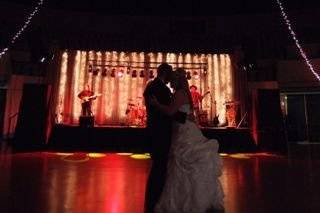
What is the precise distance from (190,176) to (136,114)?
7532 millimetres

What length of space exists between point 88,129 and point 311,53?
335 inches

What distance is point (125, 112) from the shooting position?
10.6 meters

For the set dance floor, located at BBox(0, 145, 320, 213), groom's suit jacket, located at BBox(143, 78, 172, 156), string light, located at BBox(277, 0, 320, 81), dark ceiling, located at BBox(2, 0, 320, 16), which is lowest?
dance floor, located at BBox(0, 145, 320, 213)

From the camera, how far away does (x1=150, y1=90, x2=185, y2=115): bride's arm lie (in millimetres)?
2654

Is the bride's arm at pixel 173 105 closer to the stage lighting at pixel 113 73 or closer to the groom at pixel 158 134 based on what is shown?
the groom at pixel 158 134

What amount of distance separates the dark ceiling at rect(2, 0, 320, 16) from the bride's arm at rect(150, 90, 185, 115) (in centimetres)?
926

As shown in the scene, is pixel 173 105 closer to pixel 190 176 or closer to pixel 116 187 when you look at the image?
pixel 190 176

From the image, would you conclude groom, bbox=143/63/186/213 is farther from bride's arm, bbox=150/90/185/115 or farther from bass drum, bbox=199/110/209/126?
bass drum, bbox=199/110/209/126

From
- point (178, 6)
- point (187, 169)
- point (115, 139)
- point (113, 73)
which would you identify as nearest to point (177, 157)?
point (187, 169)

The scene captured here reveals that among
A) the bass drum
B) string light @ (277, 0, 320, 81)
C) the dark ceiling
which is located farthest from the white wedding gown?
the dark ceiling

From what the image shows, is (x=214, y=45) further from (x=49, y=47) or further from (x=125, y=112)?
(x=49, y=47)

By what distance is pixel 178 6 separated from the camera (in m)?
11.5

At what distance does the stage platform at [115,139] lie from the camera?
26.2ft

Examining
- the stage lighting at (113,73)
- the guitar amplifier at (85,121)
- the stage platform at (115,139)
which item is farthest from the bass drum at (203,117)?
the guitar amplifier at (85,121)
